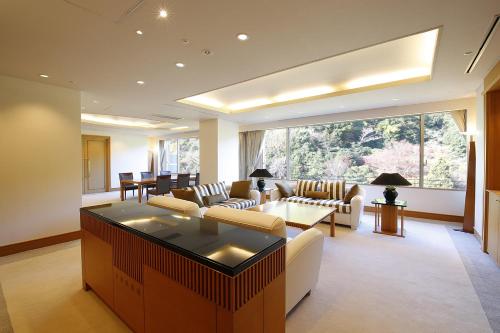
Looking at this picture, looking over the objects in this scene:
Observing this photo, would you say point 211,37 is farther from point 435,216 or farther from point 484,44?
point 435,216

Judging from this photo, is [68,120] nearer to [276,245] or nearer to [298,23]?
[298,23]

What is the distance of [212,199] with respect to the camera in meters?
4.70

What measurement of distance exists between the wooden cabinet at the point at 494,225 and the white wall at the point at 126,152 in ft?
35.5

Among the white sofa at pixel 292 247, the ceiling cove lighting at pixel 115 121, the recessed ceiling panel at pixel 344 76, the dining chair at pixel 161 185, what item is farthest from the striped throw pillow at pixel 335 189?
the ceiling cove lighting at pixel 115 121

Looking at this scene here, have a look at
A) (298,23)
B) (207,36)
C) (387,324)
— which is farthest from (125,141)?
(387,324)

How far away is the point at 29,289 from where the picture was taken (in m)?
2.45

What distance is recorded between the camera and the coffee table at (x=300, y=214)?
10.9 ft

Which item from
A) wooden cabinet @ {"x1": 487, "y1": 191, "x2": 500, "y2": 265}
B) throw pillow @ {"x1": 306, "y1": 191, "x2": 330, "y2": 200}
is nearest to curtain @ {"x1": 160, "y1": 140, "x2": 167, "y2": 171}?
throw pillow @ {"x1": 306, "y1": 191, "x2": 330, "y2": 200}

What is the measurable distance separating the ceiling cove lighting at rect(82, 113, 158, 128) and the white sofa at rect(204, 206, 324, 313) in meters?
7.27

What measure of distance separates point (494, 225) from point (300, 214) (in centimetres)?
258

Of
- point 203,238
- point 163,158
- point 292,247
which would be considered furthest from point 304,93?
point 163,158

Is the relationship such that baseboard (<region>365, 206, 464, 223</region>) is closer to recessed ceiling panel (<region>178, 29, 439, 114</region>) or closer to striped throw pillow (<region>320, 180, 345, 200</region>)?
striped throw pillow (<region>320, 180, 345, 200</region>)

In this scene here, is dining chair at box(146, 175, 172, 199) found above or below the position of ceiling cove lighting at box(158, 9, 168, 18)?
below

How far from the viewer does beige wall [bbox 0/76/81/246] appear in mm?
3367
